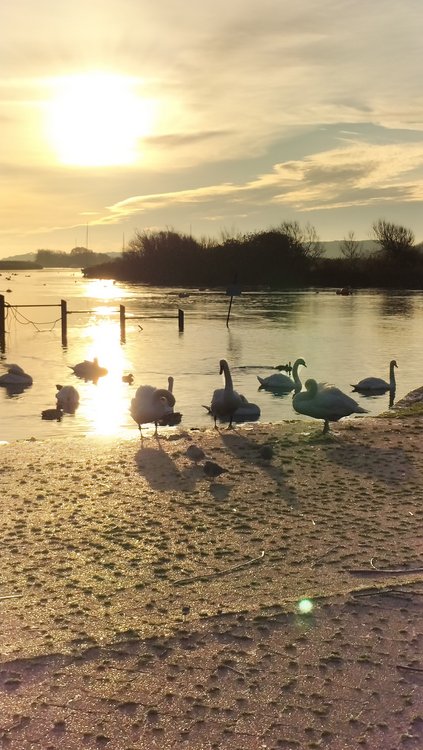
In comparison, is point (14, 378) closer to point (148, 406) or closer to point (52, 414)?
point (52, 414)

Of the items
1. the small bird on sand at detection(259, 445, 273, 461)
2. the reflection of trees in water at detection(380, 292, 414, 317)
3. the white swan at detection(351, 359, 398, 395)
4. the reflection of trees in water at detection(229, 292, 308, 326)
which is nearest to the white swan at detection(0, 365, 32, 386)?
the white swan at detection(351, 359, 398, 395)

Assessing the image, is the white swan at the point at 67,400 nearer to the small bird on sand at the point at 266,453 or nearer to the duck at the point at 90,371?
the duck at the point at 90,371

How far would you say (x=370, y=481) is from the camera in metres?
8.38

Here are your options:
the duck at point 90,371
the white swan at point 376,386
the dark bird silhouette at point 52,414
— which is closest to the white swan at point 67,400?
the dark bird silhouette at point 52,414

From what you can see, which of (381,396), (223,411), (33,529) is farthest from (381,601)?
(381,396)

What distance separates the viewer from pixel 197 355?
29.2 m

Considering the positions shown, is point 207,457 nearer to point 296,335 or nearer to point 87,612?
point 87,612

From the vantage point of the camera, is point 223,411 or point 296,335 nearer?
point 223,411

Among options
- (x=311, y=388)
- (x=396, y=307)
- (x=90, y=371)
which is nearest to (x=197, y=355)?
(x=90, y=371)

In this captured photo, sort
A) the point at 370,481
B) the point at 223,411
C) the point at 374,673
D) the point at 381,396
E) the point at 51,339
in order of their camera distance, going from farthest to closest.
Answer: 1. the point at 51,339
2. the point at 381,396
3. the point at 223,411
4. the point at 370,481
5. the point at 374,673

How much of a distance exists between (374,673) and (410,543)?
229cm

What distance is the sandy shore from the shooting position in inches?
140

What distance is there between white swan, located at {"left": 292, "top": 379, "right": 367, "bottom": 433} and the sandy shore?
2556 mm

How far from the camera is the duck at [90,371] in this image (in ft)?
74.4
